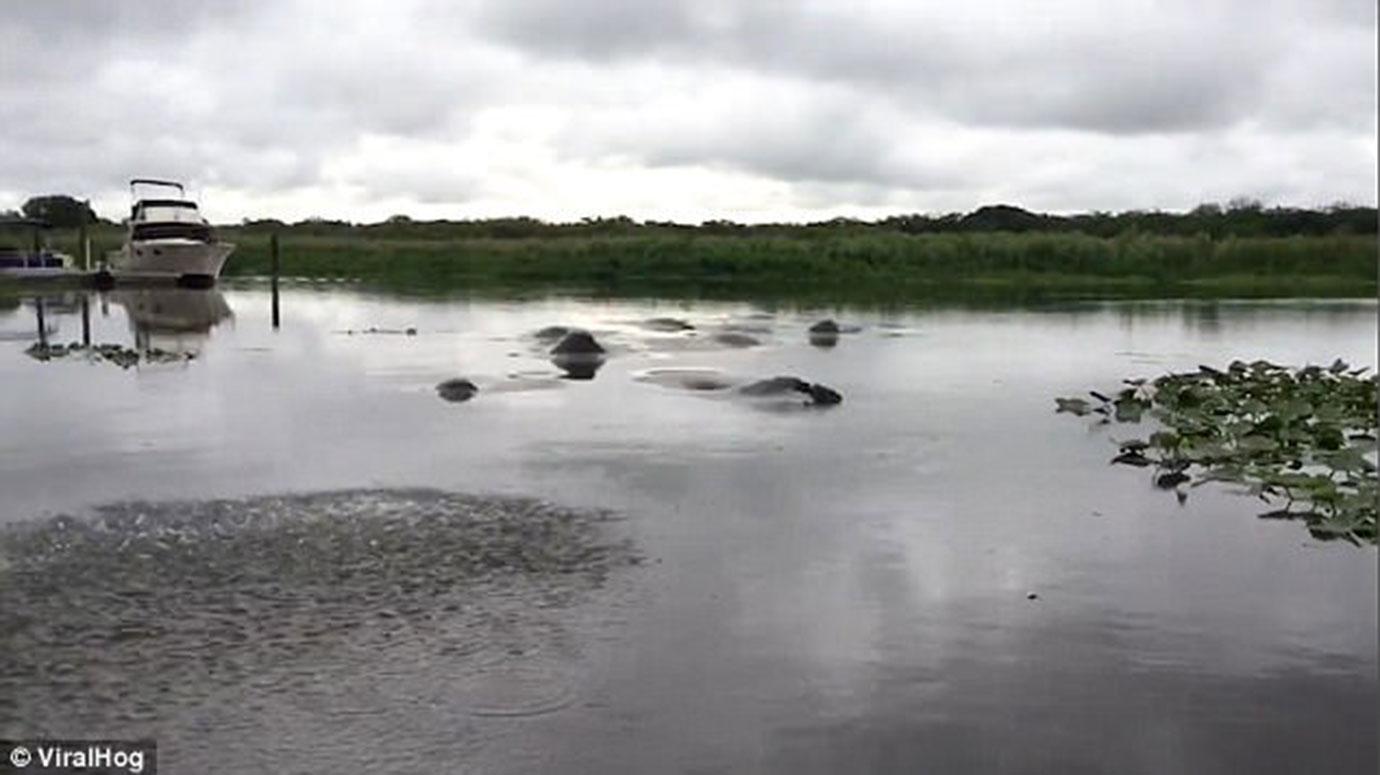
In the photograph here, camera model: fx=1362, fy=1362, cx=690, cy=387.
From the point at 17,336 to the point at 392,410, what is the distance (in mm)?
15196

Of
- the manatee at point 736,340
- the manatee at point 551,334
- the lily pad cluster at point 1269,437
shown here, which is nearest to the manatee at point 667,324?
the manatee at point 736,340

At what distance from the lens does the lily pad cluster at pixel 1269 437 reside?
Answer: 1072 centimetres

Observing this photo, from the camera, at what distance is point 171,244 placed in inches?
1694

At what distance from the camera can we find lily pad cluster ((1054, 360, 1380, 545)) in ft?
35.2

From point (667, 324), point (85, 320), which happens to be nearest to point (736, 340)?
point (667, 324)

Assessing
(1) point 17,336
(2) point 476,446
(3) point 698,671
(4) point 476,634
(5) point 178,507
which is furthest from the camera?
(1) point 17,336

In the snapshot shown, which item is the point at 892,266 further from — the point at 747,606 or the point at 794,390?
the point at 747,606

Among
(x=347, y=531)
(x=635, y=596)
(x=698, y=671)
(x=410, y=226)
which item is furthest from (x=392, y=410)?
(x=410, y=226)

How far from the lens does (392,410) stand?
1581cm

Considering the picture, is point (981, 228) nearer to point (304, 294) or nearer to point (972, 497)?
point (304, 294)

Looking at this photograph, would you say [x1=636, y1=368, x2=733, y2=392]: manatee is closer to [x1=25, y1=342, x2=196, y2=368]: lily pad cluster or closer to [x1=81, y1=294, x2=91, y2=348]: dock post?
[x1=25, y1=342, x2=196, y2=368]: lily pad cluster

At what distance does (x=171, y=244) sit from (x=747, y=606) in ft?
130

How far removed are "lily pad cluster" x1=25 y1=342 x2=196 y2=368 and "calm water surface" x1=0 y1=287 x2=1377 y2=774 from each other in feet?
10.1

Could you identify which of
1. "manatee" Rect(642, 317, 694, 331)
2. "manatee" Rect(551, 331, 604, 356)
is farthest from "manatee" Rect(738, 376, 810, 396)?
"manatee" Rect(642, 317, 694, 331)
